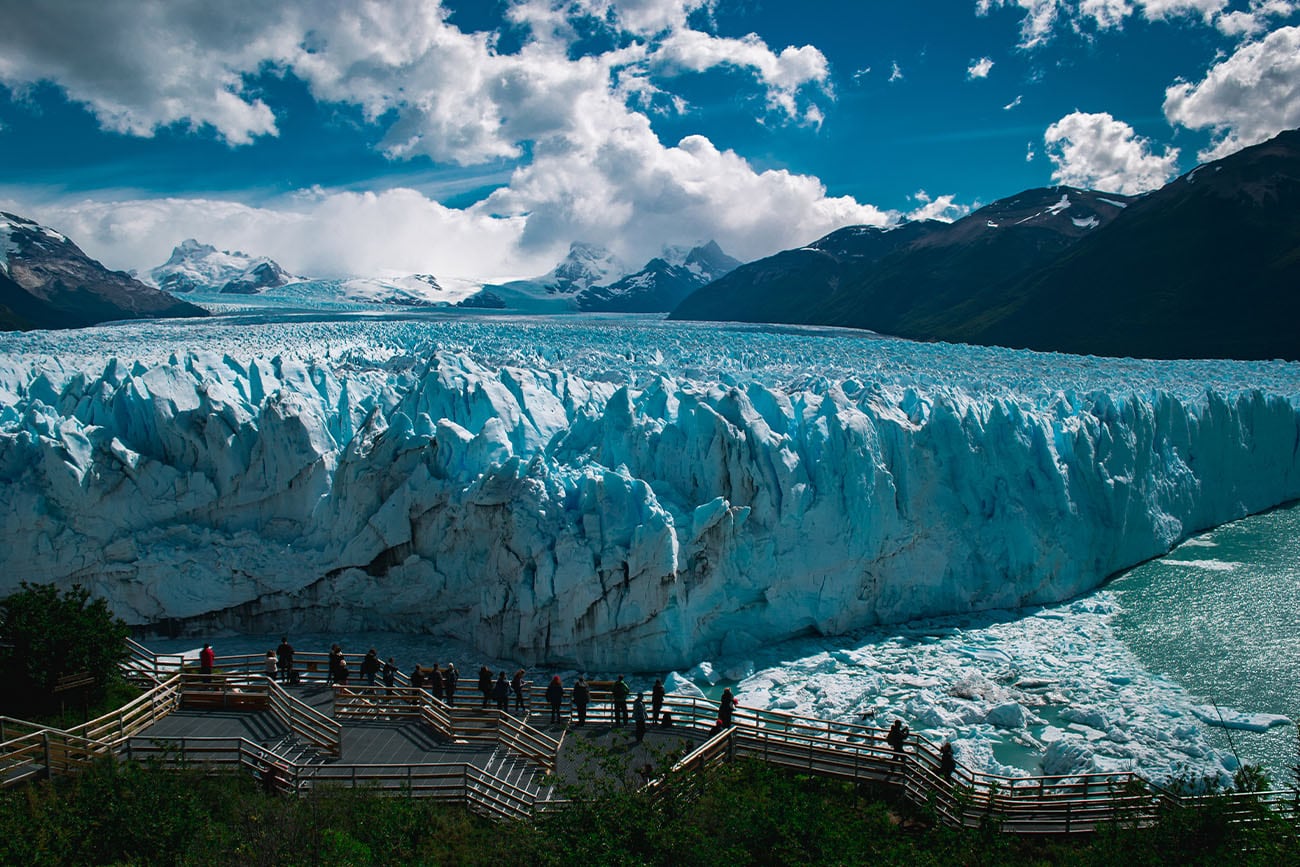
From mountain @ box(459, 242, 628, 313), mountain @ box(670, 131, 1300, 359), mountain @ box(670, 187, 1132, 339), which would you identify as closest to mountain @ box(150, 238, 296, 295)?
mountain @ box(459, 242, 628, 313)

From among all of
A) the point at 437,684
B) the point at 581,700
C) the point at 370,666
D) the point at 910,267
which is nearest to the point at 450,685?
the point at 437,684

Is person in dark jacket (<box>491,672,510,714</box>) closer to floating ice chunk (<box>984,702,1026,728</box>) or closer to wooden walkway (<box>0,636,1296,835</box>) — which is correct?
wooden walkway (<box>0,636,1296,835</box>)

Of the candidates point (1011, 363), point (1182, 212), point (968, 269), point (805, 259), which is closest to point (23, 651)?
point (1011, 363)

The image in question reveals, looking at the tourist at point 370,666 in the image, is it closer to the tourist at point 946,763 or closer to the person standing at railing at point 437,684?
the person standing at railing at point 437,684

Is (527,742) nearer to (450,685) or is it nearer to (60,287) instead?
(450,685)

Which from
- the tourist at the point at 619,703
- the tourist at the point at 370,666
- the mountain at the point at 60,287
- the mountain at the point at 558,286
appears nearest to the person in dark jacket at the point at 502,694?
the tourist at the point at 619,703

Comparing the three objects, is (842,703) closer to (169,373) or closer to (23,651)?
(23,651)
